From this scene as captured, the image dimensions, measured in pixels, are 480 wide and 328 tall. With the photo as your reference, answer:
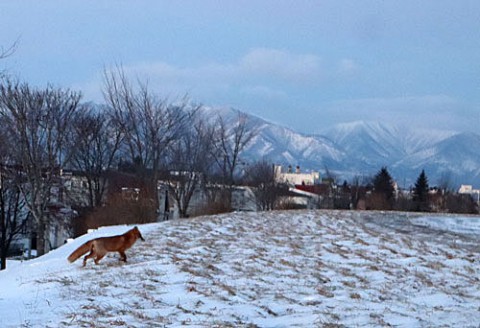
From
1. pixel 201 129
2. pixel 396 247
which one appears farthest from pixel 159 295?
pixel 201 129

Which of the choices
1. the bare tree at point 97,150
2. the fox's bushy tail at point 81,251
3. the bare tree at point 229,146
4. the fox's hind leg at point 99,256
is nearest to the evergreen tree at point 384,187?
the bare tree at point 229,146

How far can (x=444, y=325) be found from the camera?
6.11 m

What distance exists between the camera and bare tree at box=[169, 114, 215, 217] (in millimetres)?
35469

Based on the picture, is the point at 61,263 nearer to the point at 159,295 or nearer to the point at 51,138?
the point at 159,295

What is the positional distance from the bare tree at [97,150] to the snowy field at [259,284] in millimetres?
25677

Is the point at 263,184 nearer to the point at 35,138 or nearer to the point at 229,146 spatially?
the point at 229,146

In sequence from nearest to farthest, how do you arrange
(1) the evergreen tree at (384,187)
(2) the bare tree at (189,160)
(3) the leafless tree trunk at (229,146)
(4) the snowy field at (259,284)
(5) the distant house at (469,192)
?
(4) the snowy field at (259,284)
(2) the bare tree at (189,160)
(3) the leafless tree trunk at (229,146)
(1) the evergreen tree at (384,187)
(5) the distant house at (469,192)

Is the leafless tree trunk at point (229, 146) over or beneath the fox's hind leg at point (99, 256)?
over

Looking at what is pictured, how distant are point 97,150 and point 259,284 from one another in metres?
34.2

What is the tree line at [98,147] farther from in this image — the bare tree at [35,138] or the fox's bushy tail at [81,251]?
the fox's bushy tail at [81,251]

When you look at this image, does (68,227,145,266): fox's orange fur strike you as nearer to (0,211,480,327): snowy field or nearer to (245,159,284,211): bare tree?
(0,211,480,327): snowy field

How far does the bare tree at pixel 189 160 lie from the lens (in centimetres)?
3547

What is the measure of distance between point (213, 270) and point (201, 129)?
34.1m

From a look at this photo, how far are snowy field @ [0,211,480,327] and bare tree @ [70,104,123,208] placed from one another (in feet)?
84.2
